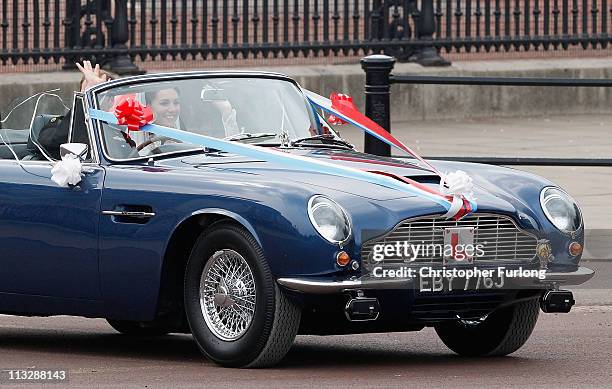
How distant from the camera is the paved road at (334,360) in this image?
7934 mm

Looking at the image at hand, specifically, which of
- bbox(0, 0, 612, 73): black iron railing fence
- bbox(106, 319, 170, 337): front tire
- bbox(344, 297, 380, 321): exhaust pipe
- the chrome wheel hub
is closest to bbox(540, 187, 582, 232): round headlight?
bbox(344, 297, 380, 321): exhaust pipe

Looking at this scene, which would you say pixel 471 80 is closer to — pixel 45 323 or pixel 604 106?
pixel 45 323

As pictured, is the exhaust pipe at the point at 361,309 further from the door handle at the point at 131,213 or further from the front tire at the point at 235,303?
the door handle at the point at 131,213

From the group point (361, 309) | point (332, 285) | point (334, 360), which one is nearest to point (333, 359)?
point (334, 360)

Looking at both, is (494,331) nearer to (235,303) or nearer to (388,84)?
(235,303)

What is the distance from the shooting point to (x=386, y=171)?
27.8ft

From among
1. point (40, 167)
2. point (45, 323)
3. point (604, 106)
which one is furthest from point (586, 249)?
point (604, 106)

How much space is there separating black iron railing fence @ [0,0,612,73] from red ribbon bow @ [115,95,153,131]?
432 inches

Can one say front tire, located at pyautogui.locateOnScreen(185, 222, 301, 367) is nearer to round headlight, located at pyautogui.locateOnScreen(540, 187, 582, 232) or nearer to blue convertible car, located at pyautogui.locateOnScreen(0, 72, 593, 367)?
blue convertible car, located at pyautogui.locateOnScreen(0, 72, 593, 367)

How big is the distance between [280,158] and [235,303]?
2.82 feet

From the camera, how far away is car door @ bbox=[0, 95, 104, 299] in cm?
862

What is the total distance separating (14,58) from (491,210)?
40.6 ft

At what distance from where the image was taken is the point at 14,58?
65.0 feet

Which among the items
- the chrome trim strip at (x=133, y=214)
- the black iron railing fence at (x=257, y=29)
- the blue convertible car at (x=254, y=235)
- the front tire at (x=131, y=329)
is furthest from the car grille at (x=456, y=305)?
the black iron railing fence at (x=257, y=29)
